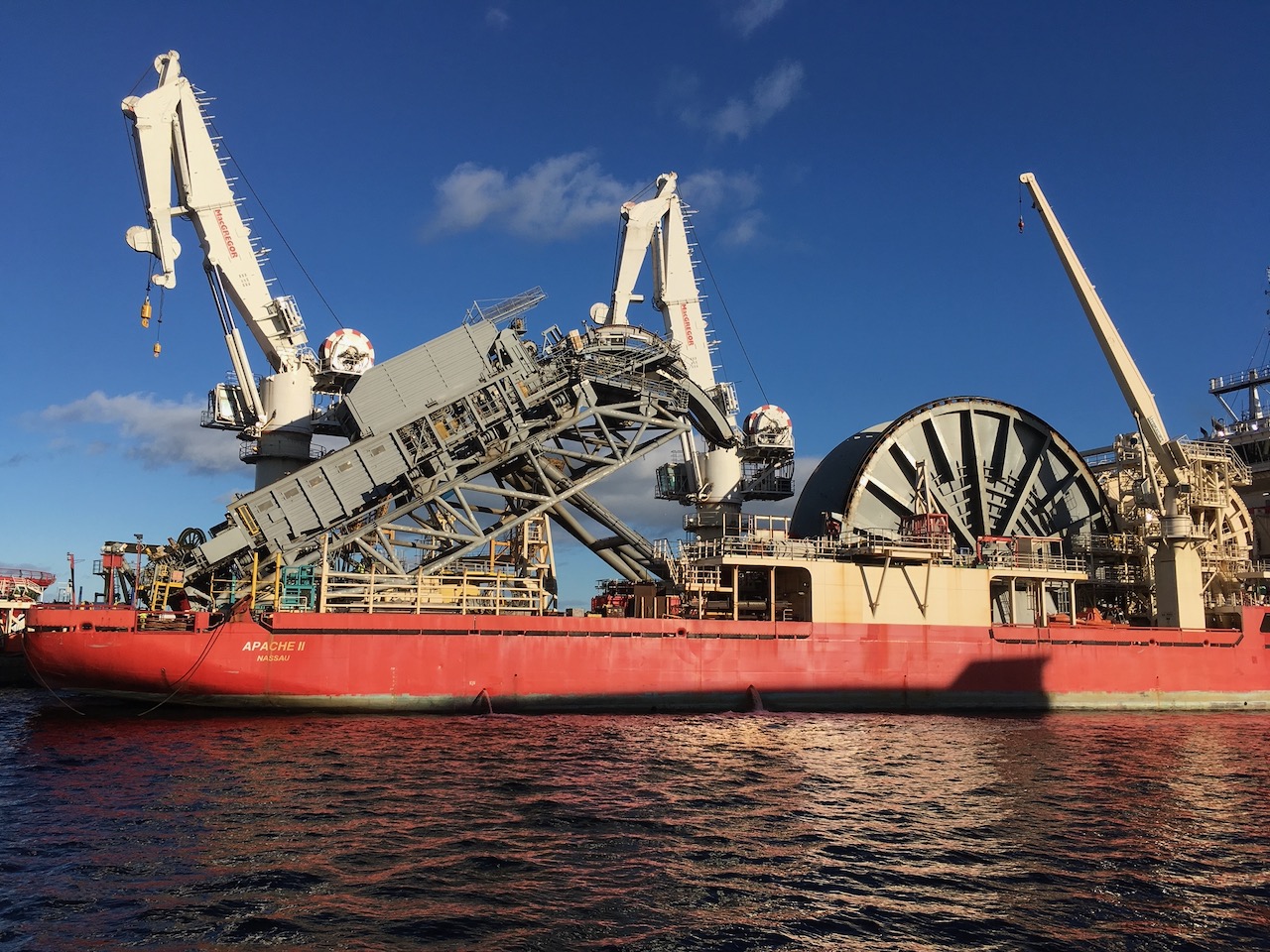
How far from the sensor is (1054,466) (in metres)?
42.2

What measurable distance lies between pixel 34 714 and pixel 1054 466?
41150mm

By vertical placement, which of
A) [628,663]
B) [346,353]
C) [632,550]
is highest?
[346,353]

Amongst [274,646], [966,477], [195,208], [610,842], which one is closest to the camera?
[610,842]

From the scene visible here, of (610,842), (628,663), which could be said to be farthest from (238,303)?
(610,842)

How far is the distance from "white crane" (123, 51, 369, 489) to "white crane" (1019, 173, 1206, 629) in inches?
1221

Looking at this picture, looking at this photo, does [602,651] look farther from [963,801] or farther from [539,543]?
[963,801]

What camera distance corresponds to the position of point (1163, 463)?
127ft

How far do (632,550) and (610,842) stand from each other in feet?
81.5

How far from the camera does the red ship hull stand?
85.4 ft

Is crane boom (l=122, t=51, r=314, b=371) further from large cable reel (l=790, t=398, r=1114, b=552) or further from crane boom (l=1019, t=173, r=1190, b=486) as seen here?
crane boom (l=1019, t=173, r=1190, b=486)

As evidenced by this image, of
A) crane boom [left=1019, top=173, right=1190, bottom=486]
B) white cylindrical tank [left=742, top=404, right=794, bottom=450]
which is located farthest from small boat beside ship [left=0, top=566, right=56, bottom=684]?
crane boom [left=1019, top=173, right=1190, bottom=486]

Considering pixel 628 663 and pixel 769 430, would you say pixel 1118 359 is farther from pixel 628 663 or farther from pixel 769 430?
pixel 628 663

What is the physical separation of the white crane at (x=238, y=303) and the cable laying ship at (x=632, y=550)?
0.12m

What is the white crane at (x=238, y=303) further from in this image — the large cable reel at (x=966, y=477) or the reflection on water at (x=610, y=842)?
the large cable reel at (x=966, y=477)
